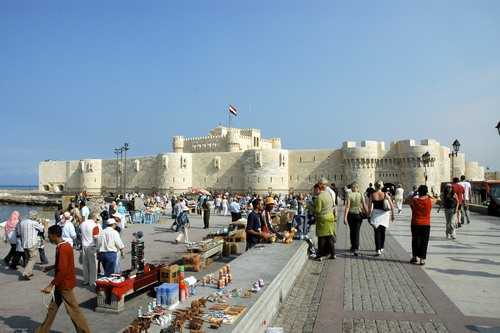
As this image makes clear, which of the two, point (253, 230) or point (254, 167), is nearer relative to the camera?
point (253, 230)

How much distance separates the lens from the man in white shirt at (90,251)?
23.6ft

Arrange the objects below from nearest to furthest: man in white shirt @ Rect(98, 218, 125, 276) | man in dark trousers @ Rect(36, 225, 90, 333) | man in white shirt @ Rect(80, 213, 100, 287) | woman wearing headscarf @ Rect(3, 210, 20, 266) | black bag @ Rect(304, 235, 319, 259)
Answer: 1. man in dark trousers @ Rect(36, 225, 90, 333)
2. man in white shirt @ Rect(98, 218, 125, 276)
3. man in white shirt @ Rect(80, 213, 100, 287)
4. woman wearing headscarf @ Rect(3, 210, 20, 266)
5. black bag @ Rect(304, 235, 319, 259)

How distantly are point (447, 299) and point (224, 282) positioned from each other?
296 cm

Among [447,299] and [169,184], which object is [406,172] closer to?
[169,184]

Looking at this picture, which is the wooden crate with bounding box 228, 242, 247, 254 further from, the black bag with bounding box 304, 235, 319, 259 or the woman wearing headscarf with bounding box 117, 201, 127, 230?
the woman wearing headscarf with bounding box 117, 201, 127, 230

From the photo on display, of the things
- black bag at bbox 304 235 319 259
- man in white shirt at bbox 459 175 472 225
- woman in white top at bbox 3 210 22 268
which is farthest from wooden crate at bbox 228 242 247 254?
man in white shirt at bbox 459 175 472 225

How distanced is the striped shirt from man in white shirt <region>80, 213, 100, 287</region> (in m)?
1.31

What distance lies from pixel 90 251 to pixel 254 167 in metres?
38.9

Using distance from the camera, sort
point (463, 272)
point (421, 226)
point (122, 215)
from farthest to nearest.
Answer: point (122, 215)
point (421, 226)
point (463, 272)

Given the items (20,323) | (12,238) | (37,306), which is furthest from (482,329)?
(12,238)

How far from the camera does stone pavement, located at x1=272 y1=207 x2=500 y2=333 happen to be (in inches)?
181

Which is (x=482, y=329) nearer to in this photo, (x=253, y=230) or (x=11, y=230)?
(x=253, y=230)

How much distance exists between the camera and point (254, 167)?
4594cm

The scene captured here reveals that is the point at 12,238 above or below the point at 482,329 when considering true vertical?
above
